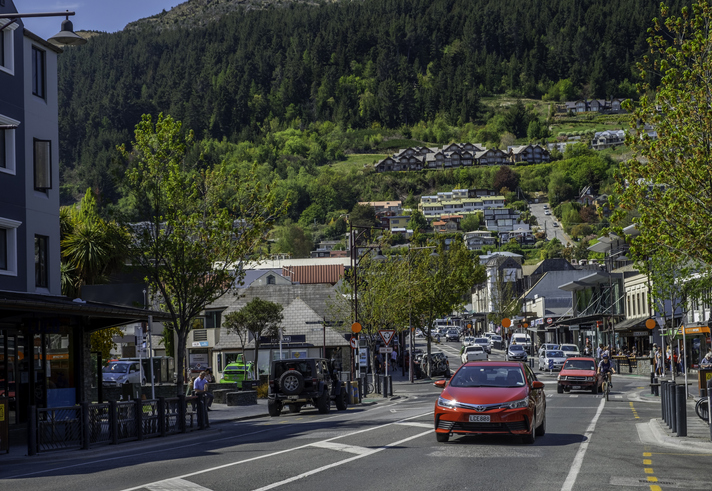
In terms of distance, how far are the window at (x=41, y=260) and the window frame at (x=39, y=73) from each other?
14.5ft

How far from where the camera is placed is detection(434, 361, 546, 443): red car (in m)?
17.1

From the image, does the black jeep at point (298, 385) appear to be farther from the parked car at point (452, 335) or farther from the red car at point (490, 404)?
the parked car at point (452, 335)

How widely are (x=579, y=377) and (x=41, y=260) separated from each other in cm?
2222

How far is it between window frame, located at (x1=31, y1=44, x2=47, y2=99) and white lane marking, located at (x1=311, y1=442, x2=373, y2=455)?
53.2 feet

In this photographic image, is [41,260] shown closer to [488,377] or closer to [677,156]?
[488,377]

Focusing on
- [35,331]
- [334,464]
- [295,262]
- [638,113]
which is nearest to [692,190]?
[638,113]

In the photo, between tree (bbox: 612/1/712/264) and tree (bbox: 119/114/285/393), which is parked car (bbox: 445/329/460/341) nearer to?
tree (bbox: 119/114/285/393)

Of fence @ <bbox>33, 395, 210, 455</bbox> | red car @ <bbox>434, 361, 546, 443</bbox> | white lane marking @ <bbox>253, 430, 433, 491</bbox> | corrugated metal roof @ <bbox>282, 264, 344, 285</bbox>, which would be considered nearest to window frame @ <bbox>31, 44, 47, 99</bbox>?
fence @ <bbox>33, 395, 210, 455</bbox>

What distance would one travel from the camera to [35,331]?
24.8m

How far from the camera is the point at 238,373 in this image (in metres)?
53.1

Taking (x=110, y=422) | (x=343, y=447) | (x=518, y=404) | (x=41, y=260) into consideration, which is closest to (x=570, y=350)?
(x=41, y=260)

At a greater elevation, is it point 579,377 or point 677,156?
point 677,156

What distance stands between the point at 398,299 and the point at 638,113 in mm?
41060

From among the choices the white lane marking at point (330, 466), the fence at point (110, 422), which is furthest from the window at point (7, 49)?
the white lane marking at point (330, 466)
